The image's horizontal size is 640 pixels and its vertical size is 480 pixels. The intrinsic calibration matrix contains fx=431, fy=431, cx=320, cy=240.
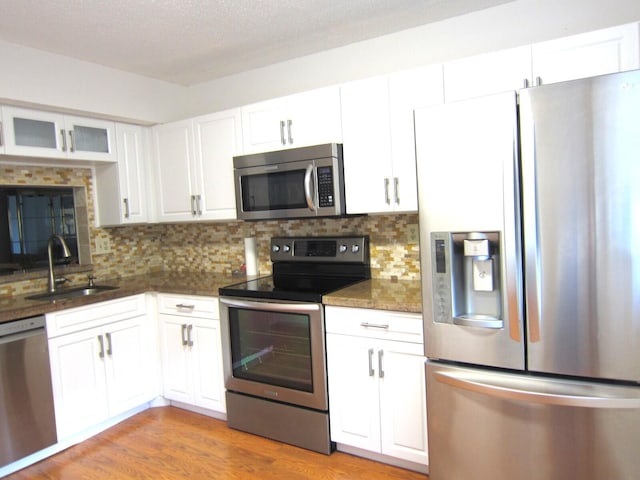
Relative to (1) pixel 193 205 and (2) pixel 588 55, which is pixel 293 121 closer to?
(1) pixel 193 205

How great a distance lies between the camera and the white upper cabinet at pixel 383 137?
7.41ft

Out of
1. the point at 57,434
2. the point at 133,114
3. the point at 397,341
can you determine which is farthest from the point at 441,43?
the point at 57,434

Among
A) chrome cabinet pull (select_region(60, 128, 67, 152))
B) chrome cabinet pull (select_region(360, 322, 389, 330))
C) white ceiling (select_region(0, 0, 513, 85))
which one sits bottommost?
chrome cabinet pull (select_region(360, 322, 389, 330))

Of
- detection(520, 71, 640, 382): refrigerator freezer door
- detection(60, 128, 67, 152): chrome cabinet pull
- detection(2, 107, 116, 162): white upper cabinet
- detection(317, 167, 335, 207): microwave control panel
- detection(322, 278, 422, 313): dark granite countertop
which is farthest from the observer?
detection(60, 128, 67, 152): chrome cabinet pull

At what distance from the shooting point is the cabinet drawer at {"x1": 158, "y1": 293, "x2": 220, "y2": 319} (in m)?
Answer: 2.78

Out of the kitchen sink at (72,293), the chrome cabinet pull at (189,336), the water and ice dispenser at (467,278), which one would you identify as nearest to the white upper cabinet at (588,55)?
the water and ice dispenser at (467,278)

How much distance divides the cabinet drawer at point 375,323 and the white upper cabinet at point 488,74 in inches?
44.4

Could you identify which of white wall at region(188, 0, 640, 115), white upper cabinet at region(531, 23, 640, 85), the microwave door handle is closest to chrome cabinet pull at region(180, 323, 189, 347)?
the microwave door handle

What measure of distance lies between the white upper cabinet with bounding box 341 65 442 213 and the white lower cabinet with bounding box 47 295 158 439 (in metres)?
1.70

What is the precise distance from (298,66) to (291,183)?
3.19 feet

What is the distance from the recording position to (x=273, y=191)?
2.69m

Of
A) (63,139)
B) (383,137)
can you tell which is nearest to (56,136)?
(63,139)

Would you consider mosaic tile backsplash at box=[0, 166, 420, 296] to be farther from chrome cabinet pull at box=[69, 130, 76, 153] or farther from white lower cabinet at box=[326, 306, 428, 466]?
white lower cabinet at box=[326, 306, 428, 466]

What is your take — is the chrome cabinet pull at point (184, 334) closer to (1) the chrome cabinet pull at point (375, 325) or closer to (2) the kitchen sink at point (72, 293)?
(2) the kitchen sink at point (72, 293)
